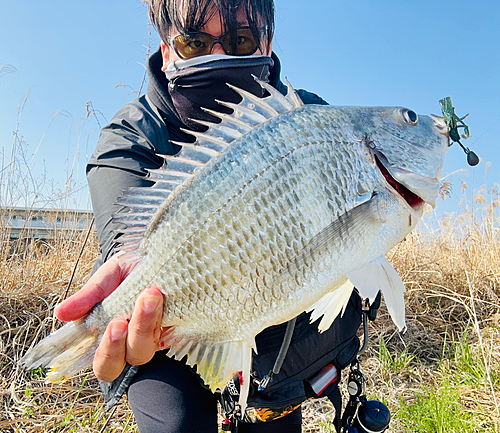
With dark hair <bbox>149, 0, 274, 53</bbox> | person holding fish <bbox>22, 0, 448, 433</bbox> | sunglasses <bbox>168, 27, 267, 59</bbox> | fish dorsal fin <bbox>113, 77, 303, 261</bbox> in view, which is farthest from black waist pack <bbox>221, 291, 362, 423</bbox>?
dark hair <bbox>149, 0, 274, 53</bbox>

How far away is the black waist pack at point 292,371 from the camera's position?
1368mm

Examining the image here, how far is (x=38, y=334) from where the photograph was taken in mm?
2809

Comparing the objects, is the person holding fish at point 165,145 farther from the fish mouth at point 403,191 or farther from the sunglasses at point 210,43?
the fish mouth at point 403,191

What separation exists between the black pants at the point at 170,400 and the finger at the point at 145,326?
0.23 m

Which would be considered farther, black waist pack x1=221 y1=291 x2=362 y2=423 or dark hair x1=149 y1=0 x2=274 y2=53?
dark hair x1=149 y1=0 x2=274 y2=53

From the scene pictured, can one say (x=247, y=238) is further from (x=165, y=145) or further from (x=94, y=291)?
(x=165, y=145)

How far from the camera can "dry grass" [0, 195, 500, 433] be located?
2.33 m

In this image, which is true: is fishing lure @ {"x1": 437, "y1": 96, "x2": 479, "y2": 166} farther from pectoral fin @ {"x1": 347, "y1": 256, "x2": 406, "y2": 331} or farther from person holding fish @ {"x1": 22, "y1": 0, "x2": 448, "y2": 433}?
pectoral fin @ {"x1": 347, "y1": 256, "x2": 406, "y2": 331}

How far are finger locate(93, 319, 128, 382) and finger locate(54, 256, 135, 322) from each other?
11 centimetres

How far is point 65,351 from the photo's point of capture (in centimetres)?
108

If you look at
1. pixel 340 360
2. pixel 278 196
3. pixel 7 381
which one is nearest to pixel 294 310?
pixel 278 196

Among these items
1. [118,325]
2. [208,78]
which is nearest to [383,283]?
[118,325]

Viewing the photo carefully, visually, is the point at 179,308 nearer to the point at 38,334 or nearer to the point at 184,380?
the point at 184,380

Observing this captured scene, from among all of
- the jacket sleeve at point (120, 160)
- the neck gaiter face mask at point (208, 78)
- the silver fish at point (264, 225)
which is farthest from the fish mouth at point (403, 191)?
the jacket sleeve at point (120, 160)
